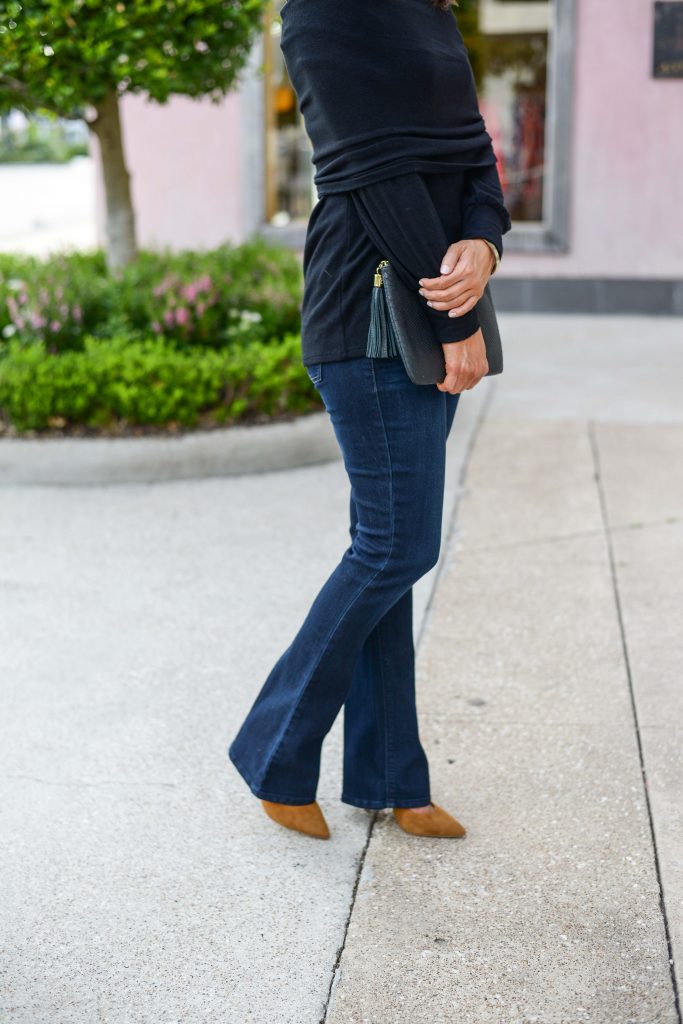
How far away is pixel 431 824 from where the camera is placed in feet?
9.45

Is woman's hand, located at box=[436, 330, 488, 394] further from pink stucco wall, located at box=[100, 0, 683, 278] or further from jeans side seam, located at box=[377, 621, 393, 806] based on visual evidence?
pink stucco wall, located at box=[100, 0, 683, 278]

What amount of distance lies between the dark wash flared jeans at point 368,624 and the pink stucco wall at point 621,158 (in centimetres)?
808

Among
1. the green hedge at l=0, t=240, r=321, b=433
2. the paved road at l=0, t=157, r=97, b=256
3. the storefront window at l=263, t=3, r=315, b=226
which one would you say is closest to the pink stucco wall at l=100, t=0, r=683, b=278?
the storefront window at l=263, t=3, r=315, b=226

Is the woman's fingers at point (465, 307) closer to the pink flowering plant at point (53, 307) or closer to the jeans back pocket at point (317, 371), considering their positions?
the jeans back pocket at point (317, 371)

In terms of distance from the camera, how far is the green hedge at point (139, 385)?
586 centimetres

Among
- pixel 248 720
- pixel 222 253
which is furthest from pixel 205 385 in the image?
pixel 248 720

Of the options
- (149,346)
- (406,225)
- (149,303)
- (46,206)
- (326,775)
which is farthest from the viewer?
(46,206)

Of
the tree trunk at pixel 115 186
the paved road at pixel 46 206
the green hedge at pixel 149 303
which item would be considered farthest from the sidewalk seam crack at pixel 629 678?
the paved road at pixel 46 206

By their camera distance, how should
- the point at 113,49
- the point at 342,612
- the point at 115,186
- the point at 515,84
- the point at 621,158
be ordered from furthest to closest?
1. the point at 515,84
2. the point at 621,158
3. the point at 115,186
4. the point at 113,49
5. the point at 342,612

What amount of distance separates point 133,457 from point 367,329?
3.44m

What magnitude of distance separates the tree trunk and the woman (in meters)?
4.41

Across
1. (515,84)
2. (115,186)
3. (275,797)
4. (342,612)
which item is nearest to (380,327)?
(342,612)

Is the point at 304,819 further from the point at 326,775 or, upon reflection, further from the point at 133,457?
the point at 133,457

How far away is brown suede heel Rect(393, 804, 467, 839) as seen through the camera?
2.88 m
